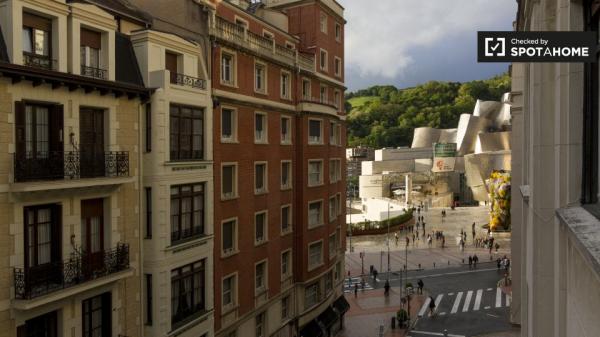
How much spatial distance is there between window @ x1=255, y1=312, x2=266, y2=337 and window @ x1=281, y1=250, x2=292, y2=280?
300 centimetres

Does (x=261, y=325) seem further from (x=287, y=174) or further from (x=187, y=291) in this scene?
(x=287, y=174)

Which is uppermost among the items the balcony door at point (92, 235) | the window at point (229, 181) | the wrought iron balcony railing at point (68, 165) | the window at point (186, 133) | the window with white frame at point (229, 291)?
the window at point (186, 133)

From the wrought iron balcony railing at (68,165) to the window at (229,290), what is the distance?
8761 mm

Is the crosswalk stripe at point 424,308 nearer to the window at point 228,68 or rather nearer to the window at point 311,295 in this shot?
the window at point 311,295

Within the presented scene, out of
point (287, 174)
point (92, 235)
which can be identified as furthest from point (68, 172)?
point (287, 174)

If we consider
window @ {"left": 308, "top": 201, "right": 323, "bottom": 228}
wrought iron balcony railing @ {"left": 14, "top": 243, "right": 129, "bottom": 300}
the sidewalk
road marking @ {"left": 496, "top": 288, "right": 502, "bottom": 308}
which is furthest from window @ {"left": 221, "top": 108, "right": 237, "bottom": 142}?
road marking @ {"left": 496, "top": 288, "right": 502, "bottom": 308}

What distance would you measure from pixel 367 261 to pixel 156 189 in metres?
43.7

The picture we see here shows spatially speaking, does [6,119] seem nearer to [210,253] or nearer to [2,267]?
[2,267]

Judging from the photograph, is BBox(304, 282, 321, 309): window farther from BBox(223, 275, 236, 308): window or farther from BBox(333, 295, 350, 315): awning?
BBox(223, 275, 236, 308): window

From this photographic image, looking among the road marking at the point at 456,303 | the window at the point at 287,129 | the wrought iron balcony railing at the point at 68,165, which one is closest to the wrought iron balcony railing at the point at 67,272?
the wrought iron balcony railing at the point at 68,165

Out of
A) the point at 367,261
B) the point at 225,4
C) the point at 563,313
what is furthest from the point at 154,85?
the point at 367,261

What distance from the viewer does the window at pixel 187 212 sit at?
18503 millimetres

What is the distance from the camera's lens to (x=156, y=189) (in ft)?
57.3

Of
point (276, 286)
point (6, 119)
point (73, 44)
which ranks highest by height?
point (73, 44)
